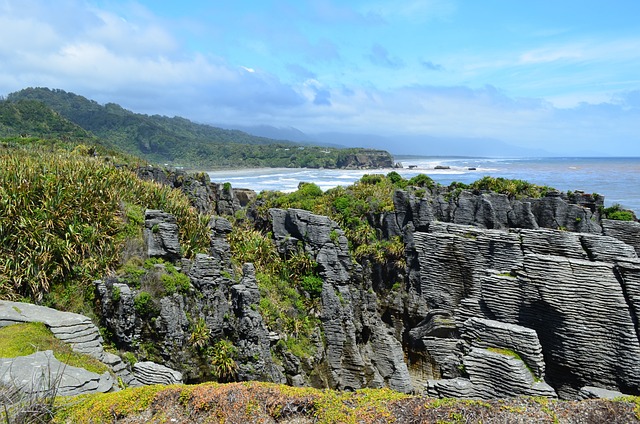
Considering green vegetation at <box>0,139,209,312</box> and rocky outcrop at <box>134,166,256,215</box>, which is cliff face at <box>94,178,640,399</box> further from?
rocky outcrop at <box>134,166,256,215</box>

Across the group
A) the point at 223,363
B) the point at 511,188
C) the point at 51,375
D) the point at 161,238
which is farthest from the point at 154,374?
the point at 511,188

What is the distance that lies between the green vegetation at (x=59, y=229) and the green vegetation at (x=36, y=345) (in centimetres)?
285

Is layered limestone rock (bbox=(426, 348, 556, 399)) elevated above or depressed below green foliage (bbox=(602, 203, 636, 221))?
below

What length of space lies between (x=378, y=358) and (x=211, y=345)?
12182mm

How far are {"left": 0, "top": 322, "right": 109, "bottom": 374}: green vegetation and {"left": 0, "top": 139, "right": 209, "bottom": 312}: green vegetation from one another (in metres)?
2.85

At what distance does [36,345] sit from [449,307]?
1804cm

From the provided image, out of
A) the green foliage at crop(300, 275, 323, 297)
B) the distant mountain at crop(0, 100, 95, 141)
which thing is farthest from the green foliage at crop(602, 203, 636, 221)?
the distant mountain at crop(0, 100, 95, 141)

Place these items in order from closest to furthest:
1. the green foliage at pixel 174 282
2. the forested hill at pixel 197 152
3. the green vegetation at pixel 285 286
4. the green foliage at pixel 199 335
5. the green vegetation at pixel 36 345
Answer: the green vegetation at pixel 36 345 < the green foliage at pixel 174 282 < the green foliage at pixel 199 335 < the green vegetation at pixel 285 286 < the forested hill at pixel 197 152

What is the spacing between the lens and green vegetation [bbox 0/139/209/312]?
14219mm

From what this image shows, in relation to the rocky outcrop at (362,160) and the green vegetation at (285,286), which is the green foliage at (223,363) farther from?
the rocky outcrop at (362,160)

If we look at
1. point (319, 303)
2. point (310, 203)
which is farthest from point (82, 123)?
A: point (319, 303)

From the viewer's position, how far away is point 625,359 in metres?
12.6

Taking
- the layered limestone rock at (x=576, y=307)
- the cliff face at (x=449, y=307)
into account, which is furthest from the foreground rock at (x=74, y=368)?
the layered limestone rock at (x=576, y=307)

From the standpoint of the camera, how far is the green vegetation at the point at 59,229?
1422cm
